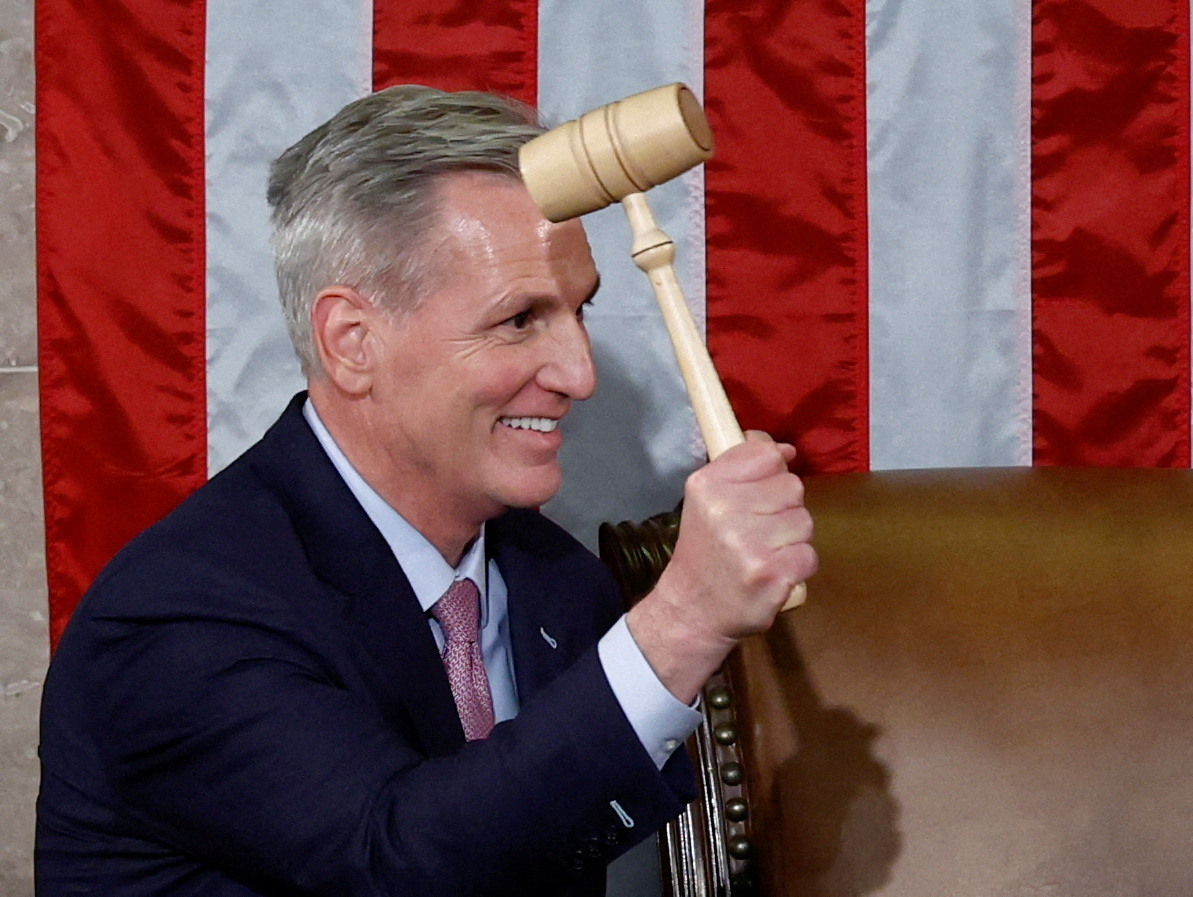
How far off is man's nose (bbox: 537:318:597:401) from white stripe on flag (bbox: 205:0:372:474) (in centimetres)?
62

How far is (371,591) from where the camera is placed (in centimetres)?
137

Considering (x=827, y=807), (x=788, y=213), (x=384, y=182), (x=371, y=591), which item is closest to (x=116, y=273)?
(x=384, y=182)

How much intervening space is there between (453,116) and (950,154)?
855 millimetres

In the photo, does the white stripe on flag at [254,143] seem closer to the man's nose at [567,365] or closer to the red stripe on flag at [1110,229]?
the man's nose at [567,365]

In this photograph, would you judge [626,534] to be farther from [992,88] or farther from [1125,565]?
[992,88]

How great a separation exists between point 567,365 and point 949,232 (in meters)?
0.81

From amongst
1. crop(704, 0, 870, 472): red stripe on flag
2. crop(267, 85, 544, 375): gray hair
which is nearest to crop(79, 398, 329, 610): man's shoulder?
crop(267, 85, 544, 375): gray hair

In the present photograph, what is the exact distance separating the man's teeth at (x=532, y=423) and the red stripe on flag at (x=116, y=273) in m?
0.64

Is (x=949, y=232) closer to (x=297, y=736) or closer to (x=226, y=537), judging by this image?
(x=226, y=537)

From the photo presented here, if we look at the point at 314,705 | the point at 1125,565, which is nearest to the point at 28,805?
the point at 314,705

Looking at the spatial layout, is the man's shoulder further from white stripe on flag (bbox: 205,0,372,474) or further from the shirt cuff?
white stripe on flag (bbox: 205,0,372,474)

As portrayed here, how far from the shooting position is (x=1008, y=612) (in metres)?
1.65

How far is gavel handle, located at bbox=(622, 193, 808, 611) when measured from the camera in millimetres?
1090

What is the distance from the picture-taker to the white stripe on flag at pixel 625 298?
195cm
